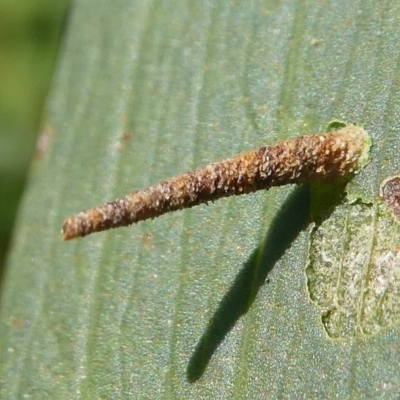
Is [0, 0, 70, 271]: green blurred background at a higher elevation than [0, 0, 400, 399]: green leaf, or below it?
higher

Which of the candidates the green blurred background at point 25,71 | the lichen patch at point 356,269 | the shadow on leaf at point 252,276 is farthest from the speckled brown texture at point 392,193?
the green blurred background at point 25,71

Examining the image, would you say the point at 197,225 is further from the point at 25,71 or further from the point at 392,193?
the point at 25,71

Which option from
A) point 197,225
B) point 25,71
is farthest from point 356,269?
point 25,71

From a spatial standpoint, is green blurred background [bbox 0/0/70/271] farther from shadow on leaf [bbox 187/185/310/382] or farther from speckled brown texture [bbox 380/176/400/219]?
speckled brown texture [bbox 380/176/400/219]

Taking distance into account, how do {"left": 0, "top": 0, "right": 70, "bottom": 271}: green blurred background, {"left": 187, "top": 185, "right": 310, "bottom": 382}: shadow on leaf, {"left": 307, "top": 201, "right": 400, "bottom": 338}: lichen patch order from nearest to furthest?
{"left": 307, "top": 201, "right": 400, "bottom": 338}: lichen patch < {"left": 187, "top": 185, "right": 310, "bottom": 382}: shadow on leaf < {"left": 0, "top": 0, "right": 70, "bottom": 271}: green blurred background

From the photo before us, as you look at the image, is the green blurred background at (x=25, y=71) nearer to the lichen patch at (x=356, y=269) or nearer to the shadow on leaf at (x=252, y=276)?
the shadow on leaf at (x=252, y=276)

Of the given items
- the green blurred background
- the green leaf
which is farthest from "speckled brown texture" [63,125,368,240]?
the green blurred background

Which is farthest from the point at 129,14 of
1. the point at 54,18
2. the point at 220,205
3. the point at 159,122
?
the point at 54,18

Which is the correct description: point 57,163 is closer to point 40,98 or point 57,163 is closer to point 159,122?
point 159,122
